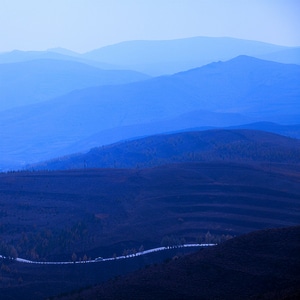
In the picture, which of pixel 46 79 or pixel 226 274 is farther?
pixel 46 79

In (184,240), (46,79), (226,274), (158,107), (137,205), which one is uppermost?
(46,79)

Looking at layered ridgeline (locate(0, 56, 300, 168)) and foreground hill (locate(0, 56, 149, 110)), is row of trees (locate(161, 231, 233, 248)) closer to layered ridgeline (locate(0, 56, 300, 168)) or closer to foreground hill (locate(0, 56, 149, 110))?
layered ridgeline (locate(0, 56, 300, 168))

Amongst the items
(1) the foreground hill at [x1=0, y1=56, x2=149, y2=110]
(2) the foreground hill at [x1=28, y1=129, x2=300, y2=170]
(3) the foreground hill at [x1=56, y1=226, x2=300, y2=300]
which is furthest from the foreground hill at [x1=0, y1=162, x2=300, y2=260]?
(1) the foreground hill at [x1=0, y1=56, x2=149, y2=110]

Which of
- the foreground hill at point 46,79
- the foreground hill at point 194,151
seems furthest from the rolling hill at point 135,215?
the foreground hill at point 46,79

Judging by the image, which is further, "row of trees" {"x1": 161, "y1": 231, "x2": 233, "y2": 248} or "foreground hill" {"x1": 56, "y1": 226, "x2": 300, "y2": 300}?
"row of trees" {"x1": 161, "y1": 231, "x2": 233, "y2": 248}

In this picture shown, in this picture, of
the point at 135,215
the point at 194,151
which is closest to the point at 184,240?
the point at 135,215

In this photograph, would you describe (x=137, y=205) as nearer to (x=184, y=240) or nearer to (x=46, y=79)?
(x=184, y=240)

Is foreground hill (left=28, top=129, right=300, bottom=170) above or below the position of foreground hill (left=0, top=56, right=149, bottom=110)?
below
